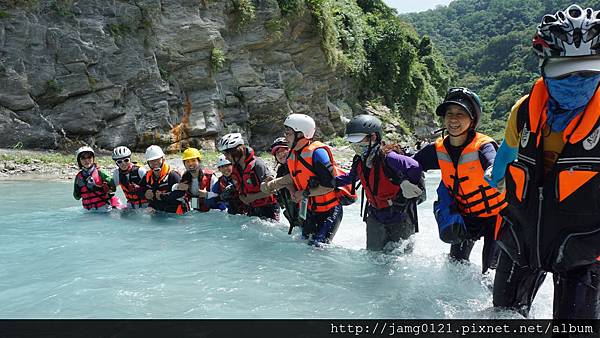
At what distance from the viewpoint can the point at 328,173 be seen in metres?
5.45

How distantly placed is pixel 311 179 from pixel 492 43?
102 metres

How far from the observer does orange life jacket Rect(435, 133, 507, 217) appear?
145 inches

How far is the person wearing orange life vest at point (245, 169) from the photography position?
724 centimetres

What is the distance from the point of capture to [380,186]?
15.9 feet

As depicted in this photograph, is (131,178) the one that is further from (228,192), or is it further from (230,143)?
(230,143)

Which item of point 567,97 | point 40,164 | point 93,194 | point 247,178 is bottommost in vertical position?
point 93,194

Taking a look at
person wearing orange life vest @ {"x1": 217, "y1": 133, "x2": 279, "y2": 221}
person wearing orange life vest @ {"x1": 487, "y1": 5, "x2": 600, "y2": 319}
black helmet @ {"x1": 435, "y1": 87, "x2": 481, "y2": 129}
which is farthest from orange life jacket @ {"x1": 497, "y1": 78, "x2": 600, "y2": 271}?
person wearing orange life vest @ {"x1": 217, "y1": 133, "x2": 279, "y2": 221}

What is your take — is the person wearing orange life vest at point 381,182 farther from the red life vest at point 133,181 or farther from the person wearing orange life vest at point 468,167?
the red life vest at point 133,181

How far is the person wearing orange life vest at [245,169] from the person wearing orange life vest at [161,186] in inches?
53.4

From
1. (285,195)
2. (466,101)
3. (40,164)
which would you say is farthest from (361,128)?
(40,164)

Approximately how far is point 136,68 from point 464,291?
59.6ft

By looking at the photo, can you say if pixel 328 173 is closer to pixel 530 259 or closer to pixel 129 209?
pixel 530 259

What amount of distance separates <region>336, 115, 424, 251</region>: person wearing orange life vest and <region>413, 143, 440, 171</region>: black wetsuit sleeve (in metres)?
0.17

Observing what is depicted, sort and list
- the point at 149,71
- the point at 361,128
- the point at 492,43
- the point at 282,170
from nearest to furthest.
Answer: the point at 361,128 → the point at 282,170 → the point at 149,71 → the point at 492,43
